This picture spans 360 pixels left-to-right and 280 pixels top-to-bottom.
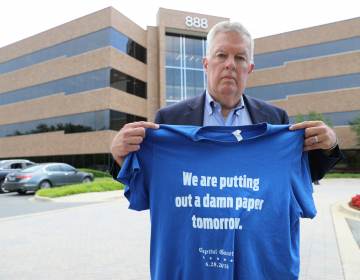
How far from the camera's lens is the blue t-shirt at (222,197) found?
2.43 meters

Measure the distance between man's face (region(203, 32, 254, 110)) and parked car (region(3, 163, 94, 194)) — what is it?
60.1 feet

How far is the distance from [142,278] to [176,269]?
135 inches

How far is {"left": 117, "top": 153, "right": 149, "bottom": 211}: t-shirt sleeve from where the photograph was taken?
254 centimetres

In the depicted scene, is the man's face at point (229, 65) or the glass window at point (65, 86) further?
the glass window at point (65, 86)

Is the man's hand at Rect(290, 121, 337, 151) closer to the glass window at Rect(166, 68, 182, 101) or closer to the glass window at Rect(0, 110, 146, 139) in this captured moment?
the glass window at Rect(0, 110, 146, 139)

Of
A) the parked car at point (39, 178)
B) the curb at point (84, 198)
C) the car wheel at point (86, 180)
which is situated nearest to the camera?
the curb at point (84, 198)

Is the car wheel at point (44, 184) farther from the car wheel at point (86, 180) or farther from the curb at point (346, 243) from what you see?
the curb at point (346, 243)

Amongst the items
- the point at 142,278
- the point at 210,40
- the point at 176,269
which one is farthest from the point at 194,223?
the point at 142,278

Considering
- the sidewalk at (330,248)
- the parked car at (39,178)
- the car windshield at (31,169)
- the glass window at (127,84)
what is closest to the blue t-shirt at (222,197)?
the sidewalk at (330,248)

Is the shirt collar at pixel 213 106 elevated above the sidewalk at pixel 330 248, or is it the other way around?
the shirt collar at pixel 213 106

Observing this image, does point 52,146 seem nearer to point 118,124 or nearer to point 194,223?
point 118,124

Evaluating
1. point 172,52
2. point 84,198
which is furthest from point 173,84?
point 84,198

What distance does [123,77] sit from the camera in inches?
1499

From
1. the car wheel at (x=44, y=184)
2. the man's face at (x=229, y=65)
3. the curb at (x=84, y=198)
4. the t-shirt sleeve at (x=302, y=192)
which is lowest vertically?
the curb at (x=84, y=198)
